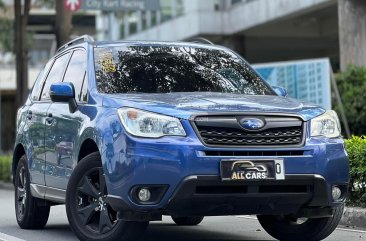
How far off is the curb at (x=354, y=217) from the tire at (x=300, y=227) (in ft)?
4.21

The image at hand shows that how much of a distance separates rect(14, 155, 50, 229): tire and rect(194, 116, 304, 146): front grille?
314cm

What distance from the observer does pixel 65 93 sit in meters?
6.98

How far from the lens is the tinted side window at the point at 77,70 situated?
7.33 metres

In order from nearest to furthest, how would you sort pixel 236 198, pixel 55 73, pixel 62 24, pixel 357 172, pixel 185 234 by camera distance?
1. pixel 236 198
2. pixel 185 234
3. pixel 55 73
4. pixel 357 172
5. pixel 62 24

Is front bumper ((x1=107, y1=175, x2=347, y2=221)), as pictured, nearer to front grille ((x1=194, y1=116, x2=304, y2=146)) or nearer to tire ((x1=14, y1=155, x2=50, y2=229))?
Answer: front grille ((x1=194, y1=116, x2=304, y2=146))

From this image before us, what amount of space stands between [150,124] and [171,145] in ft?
0.91

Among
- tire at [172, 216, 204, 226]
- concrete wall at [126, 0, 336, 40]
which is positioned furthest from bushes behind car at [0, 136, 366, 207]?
concrete wall at [126, 0, 336, 40]

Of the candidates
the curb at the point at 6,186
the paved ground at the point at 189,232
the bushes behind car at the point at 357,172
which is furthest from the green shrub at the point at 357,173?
the curb at the point at 6,186

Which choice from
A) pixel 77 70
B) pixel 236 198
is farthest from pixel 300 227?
pixel 77 70

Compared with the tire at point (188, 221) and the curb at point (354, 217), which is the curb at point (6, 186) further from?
the curb at point (354, 217)

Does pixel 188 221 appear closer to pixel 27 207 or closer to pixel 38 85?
pixel 27 207

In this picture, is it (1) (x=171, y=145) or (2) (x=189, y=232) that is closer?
(1) (x=171, y=145)

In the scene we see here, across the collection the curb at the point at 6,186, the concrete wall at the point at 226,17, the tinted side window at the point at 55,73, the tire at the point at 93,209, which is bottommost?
the curb at the point at 6,186

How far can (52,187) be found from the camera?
7.62 metres
